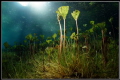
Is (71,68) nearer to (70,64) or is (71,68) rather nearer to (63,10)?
(70,64)

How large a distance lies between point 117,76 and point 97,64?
0.38 meters

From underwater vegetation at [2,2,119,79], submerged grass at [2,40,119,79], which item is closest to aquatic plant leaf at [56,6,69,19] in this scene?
underwater vegetation at [2,2,119,79]

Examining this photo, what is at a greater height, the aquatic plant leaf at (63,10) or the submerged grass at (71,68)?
the aquatic plant leaf at (63,10)

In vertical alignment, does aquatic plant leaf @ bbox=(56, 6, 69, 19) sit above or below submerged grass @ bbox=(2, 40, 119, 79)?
above

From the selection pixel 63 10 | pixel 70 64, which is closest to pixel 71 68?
pixel 70 64

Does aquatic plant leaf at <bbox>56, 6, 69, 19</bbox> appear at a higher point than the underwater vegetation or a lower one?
higher

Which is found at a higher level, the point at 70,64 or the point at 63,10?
the point at 63,10

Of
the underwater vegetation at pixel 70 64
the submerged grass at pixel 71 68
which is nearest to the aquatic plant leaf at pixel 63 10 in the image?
the underwater vegetation at pixel 70 64

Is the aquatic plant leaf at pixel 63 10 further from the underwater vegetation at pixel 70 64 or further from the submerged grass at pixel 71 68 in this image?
the submerged grass at pixel 71 68

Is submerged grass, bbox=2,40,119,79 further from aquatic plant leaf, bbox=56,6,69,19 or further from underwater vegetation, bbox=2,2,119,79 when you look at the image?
aquatic plant leaf, bbox=56,6,69,19

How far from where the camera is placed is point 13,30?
3.85 metres

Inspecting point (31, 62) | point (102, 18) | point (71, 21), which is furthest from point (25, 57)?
point (102, 18)

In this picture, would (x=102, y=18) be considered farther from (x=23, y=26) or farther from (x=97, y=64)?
(x=23, y=26)

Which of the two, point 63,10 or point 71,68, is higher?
point 63,10
